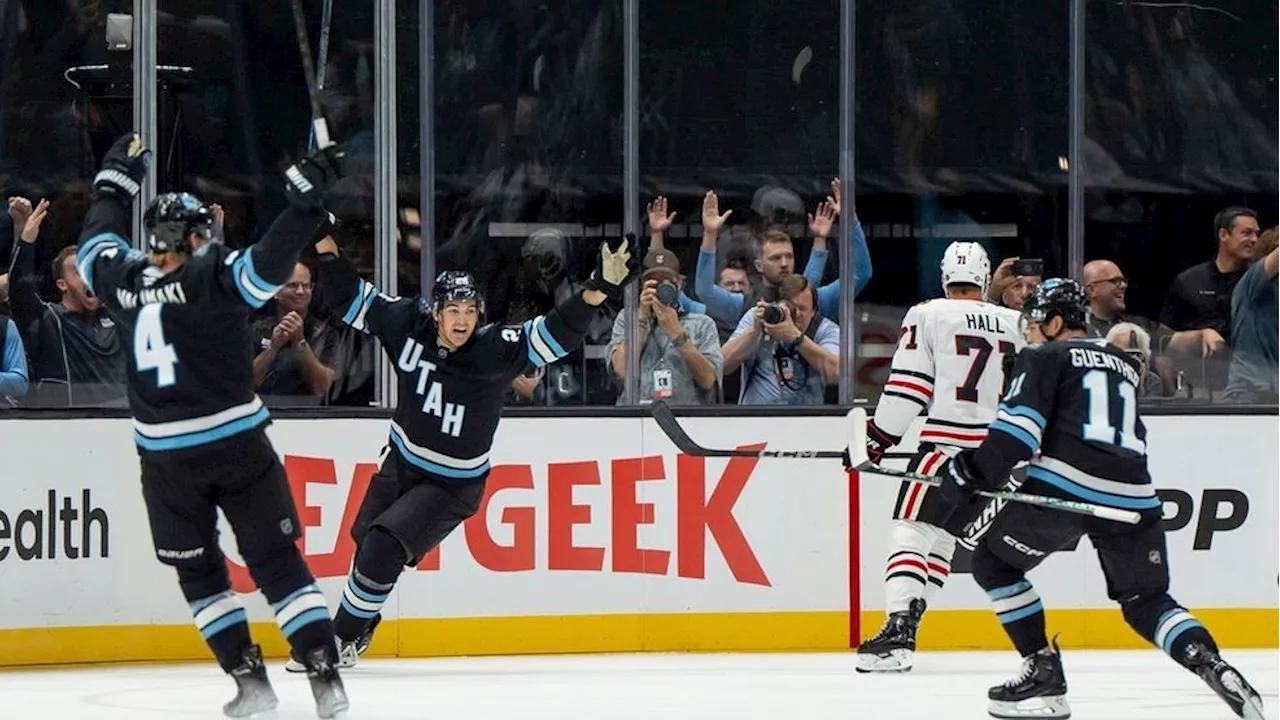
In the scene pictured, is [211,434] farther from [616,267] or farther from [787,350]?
[787,350]

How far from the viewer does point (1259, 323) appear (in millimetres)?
6844

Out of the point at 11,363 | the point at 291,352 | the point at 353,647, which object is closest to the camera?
the point at 353,647

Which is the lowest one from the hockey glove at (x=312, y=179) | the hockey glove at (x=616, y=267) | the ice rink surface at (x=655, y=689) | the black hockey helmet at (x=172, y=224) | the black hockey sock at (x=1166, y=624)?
the ice rink surface at (x=655, y=689)

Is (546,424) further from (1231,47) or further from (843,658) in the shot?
(1231,47)

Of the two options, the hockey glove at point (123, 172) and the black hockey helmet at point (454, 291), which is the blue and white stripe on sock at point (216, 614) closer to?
the hockey glove at point (123, 172)

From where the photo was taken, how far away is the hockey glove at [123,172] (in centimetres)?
511

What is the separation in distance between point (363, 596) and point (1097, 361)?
2023 mm

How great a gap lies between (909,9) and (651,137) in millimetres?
919

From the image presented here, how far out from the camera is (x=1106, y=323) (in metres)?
6.84

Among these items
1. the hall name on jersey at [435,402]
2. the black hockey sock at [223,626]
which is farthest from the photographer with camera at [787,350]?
the black hockey sock at [223,626]

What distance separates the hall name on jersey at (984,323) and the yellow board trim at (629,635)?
0.97m

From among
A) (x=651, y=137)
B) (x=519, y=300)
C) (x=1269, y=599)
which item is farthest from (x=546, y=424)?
(x=1269, y=599)

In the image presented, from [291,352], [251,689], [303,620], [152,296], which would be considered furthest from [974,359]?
[152,296]

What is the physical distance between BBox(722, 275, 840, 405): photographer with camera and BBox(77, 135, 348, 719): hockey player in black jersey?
2088mm
